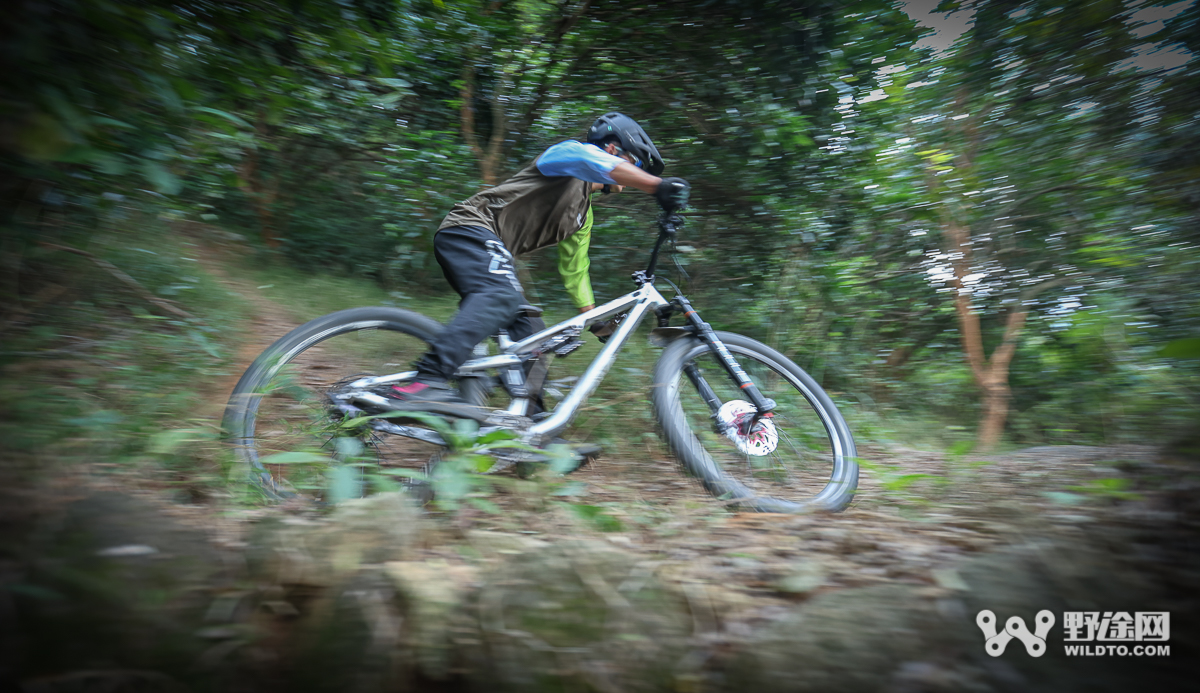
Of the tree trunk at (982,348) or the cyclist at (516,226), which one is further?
the tree trunk at (982,348)

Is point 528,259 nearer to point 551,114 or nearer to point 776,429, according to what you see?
point 551,114

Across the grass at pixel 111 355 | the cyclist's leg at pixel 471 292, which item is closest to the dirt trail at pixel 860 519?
the grass at pixel 111 355

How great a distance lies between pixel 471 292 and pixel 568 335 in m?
0.48

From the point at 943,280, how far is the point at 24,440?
17.1ft

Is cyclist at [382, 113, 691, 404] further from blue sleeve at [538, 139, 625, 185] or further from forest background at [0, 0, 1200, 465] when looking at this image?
forest background at [0, 0, 1200, 465]

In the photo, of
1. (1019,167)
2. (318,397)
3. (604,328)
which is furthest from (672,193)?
(1019,167)

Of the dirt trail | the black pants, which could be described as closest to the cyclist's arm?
the black pants

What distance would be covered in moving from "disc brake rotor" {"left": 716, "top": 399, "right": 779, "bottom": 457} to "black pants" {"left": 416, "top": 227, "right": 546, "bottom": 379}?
3.33 feet

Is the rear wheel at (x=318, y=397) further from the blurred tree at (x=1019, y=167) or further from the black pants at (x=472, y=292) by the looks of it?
the blurred tree at (x=1019, y=167)

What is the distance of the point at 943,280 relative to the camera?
4195 mm

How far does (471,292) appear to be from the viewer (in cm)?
227

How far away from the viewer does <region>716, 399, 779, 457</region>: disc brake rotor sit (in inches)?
93.7

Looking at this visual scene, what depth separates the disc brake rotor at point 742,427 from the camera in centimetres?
238

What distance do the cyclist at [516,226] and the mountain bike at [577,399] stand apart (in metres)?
0.14
